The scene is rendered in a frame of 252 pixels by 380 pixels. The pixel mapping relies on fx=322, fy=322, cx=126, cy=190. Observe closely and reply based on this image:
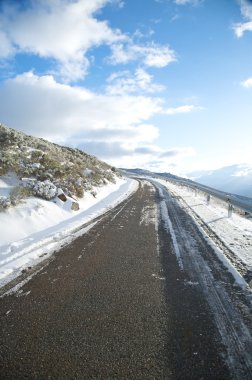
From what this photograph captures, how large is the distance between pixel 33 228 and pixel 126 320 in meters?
7.51

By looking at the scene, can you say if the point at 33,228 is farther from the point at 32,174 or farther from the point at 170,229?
the point at 32,174

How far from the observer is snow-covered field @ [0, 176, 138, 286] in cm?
800

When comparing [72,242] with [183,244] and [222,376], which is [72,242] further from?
[222,376]

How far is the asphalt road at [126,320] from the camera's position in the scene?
3.97 meters

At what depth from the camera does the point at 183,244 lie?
10.1m

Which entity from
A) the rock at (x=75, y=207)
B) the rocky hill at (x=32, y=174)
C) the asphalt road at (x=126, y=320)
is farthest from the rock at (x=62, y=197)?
the asphalt road at (x=126, y=320)

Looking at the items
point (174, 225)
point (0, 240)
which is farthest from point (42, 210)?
point (174, 225)

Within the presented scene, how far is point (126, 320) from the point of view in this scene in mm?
5129

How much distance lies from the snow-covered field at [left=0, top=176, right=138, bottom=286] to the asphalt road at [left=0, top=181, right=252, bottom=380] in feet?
2.25

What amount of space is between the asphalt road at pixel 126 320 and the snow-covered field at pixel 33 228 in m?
0.68

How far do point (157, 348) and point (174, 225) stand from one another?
9.07 meters

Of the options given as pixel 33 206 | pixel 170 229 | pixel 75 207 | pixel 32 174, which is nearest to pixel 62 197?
pixel 75 207

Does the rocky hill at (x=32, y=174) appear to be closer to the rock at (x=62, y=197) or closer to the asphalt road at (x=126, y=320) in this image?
the rock at (x=62, y=197)

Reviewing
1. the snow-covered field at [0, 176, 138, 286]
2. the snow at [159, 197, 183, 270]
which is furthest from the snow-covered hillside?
the snow at [159, 197, 183, 270]
